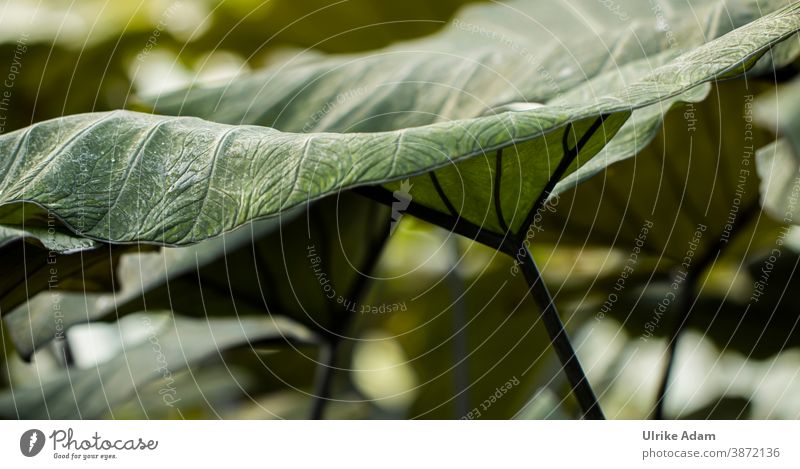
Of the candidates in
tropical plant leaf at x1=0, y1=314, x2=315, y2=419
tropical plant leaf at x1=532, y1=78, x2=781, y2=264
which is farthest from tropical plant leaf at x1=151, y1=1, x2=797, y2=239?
tropical plant leaf at x1=0, y1=314, x2=315, y2=419

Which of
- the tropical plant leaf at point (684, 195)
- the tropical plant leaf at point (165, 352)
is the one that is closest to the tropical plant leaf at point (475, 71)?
the tropical plant leaf at point (684, 195)

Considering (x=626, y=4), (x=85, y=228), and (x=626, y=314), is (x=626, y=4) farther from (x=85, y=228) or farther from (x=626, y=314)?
(x=85, y=228)

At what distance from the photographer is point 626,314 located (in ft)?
1.98

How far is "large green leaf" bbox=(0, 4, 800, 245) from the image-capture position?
0.23m

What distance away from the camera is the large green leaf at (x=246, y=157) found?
9.2 inches

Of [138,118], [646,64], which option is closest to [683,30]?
[646,64]
